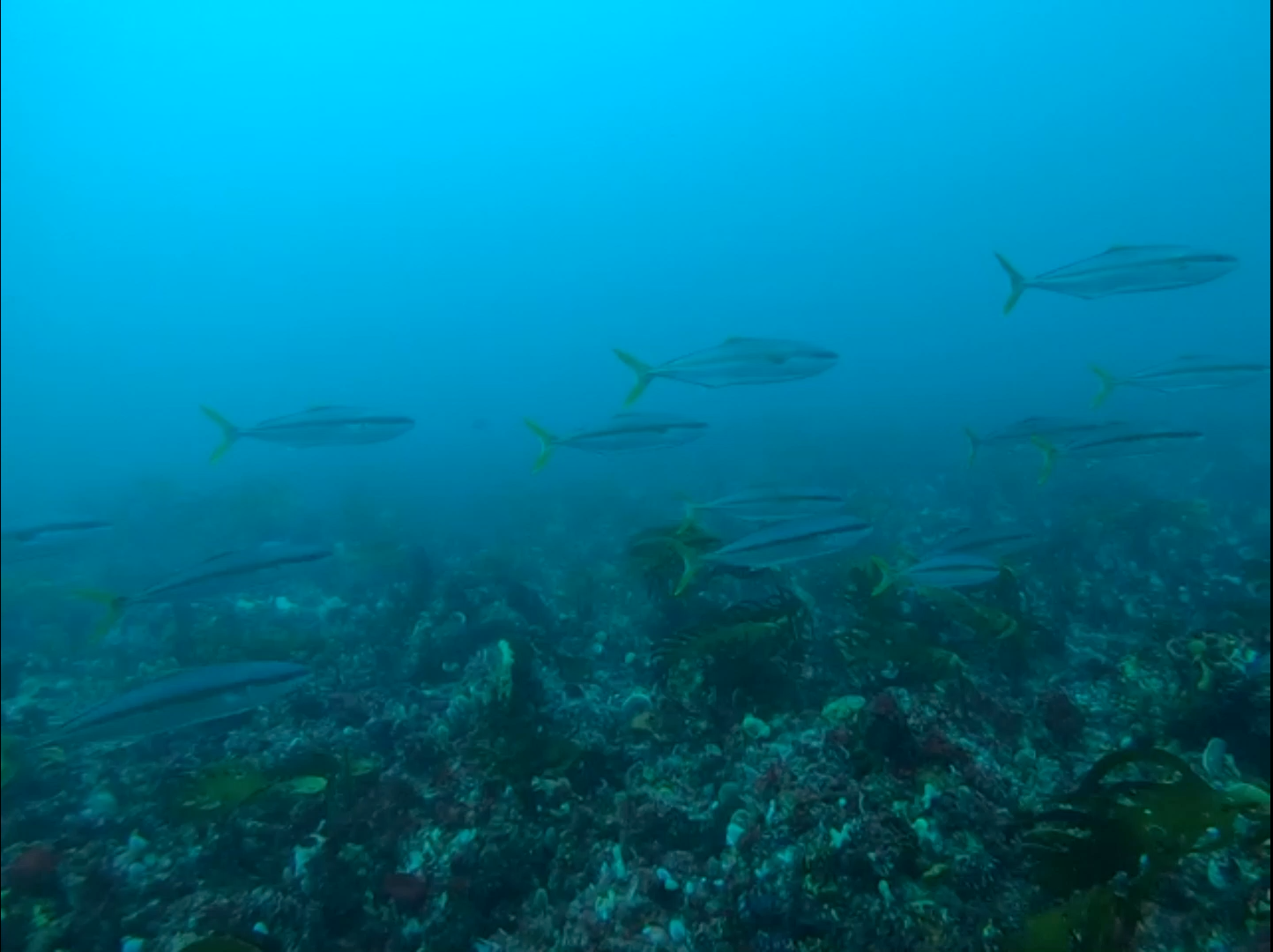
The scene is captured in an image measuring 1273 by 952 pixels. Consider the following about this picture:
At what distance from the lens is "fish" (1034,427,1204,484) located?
7.04m

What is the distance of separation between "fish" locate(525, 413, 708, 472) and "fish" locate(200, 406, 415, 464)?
5.96 feet

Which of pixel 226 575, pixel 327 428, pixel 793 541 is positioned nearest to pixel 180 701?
pixel 226 575

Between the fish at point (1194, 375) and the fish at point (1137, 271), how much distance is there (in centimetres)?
90

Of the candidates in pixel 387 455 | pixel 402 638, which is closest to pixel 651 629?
pixel 402 638

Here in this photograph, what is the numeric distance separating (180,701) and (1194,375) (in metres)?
9.62

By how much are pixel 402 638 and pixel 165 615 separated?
4888 mm

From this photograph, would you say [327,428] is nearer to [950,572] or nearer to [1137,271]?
[950,572]

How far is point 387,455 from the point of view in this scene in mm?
38781

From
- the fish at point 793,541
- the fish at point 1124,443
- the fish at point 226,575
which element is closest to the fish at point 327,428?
the fish at point 226,575

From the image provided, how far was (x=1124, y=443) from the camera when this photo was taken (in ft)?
23.6

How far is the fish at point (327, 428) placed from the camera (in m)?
7.61

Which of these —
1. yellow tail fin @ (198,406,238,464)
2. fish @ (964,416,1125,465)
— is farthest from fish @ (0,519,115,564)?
fish @ (964,416,1125,465)

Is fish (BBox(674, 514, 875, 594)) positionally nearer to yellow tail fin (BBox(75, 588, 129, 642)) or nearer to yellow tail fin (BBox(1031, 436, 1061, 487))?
yellow tail fin (BBox(1031, 436, 1061, 487))

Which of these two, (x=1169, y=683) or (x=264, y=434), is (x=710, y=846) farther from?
(x=264, y=434)
